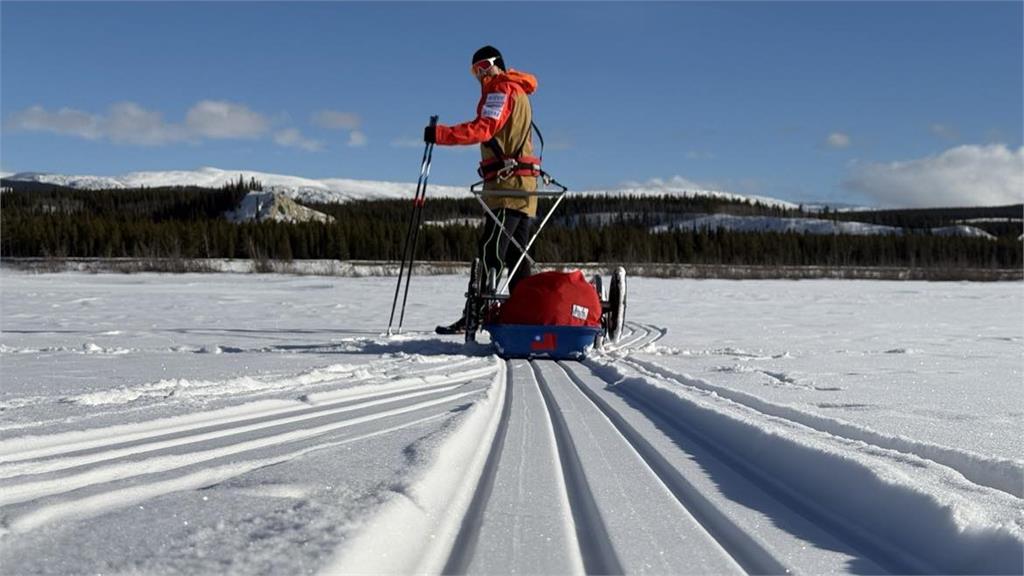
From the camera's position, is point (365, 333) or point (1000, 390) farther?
point (365, 333)

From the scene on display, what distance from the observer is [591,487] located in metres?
2.19

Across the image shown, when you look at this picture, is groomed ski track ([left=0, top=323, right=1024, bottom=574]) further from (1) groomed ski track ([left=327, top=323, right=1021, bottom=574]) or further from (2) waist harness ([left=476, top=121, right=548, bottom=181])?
(2) waist harness ([left=476, top=121, right=548, bottom=181])

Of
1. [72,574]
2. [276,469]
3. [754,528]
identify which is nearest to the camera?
[72,574]

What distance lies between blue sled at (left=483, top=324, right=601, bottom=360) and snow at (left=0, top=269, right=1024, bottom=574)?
935 millimetres

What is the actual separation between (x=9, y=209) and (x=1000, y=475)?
101m

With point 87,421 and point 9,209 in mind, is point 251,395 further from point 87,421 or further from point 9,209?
point 9,209

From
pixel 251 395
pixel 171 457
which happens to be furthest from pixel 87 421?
pixel 251 395

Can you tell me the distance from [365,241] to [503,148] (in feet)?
226

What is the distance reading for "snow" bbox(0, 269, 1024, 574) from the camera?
5.05 feet

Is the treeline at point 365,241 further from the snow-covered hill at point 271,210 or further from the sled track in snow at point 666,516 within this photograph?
the sled track in snow at point 666,516

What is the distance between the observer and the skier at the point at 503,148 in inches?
276

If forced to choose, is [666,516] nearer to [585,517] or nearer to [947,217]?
[585,517]

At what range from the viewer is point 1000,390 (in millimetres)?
4051

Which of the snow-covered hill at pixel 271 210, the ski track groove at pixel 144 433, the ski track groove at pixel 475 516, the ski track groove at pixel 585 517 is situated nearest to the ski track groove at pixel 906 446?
the ski track groove at pixel 585 517
